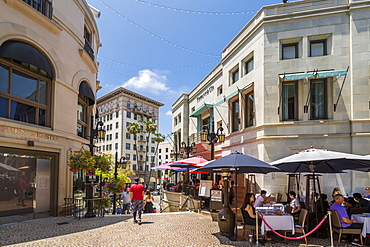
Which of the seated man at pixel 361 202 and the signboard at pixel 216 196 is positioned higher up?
the seated man at pixel 361 202

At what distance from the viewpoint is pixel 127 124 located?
71.9 meters

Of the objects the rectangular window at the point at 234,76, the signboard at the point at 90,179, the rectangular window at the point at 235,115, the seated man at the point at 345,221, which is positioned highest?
the rectangular window at the point at 234,76

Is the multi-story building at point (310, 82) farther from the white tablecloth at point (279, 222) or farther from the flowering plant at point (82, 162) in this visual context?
the flowering plant at point (82, 162)

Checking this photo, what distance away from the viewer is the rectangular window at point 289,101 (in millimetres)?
15883

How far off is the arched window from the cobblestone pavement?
4475 millimetres

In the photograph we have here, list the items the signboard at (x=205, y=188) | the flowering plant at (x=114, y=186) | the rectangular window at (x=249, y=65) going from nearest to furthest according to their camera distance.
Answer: the signboard at (x=205, y=188) → the flowering plant at (x=114, y=186) → the rectangular window at (x=249, y=65)

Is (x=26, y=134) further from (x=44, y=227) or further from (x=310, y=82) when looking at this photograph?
(x=310, y=82)

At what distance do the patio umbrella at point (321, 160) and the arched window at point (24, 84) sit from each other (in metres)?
10.5

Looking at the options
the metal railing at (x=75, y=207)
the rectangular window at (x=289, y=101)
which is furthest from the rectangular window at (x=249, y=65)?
the metal railing at (x=75, y=207)

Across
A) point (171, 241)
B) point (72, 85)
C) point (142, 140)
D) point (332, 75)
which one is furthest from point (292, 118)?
point (142, 140)

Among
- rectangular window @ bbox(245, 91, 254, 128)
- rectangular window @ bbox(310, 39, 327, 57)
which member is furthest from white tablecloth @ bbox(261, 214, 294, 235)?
rectangular window @ bbox(310, 39, 327, 57)

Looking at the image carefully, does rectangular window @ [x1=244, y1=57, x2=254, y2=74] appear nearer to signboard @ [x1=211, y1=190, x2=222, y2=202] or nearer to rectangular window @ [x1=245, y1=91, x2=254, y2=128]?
rectangular window @ [x1=245, y1=91, x2=254, y2=128]

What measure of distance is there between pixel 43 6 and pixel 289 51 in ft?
44.1

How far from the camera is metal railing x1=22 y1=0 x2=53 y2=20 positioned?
11930 millimetres
